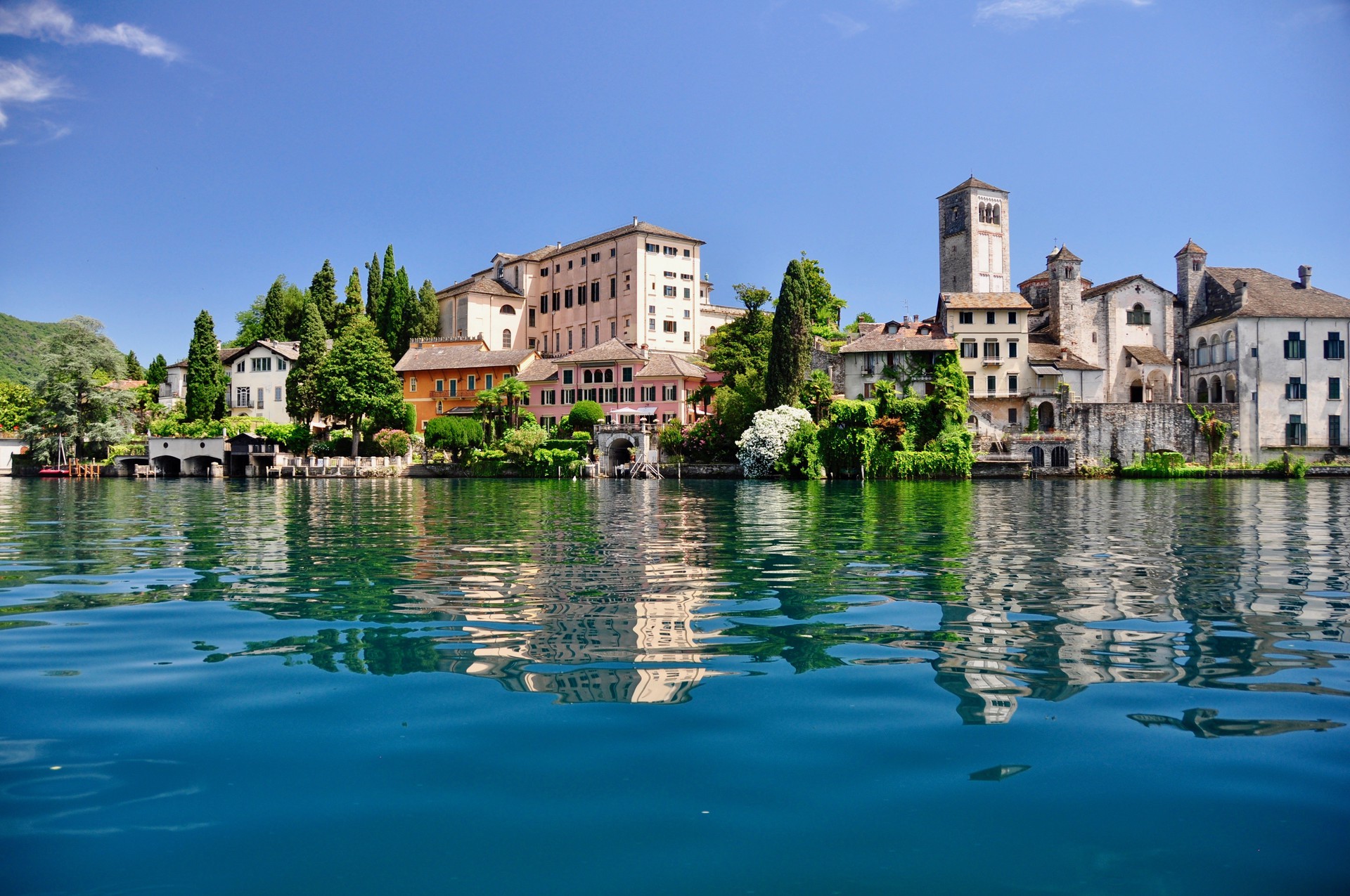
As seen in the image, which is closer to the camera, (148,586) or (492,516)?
(148,586)

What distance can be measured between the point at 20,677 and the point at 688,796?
5.08 m

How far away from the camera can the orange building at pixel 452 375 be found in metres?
79.6


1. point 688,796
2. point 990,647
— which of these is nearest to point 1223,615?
point 990,647

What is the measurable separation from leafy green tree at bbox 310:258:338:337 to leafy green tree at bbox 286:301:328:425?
7.62 metres

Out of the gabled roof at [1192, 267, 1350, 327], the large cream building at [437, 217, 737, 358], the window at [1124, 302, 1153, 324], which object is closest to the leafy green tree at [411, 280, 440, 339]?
the large cream building at [437, 217, 737, 358]

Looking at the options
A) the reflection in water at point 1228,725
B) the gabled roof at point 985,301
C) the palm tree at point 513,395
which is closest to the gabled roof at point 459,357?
the palm tree at point 513,395

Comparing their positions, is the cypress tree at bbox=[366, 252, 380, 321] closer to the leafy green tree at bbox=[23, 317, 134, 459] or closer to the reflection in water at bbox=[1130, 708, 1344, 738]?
the leafy green tree at bbox=[23, 317, 134, 459]

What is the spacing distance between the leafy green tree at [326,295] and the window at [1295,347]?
80.7 metres

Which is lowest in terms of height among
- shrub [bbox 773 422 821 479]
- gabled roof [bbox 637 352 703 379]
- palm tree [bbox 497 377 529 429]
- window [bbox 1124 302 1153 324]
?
shrub [bbox 773 422 821 479]

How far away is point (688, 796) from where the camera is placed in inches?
156

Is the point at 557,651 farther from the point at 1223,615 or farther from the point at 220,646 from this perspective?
the point at 1223,615

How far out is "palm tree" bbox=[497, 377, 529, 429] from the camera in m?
74.4

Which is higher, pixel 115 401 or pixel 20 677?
pixel 115 401

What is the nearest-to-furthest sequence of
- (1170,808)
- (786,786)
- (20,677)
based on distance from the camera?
(1170,808) → (786,786) → (20,677)
